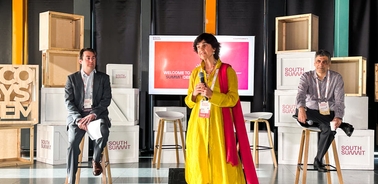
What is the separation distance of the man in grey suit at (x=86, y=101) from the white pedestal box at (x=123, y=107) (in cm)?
148

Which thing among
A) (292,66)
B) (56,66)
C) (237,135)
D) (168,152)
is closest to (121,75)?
(56,66)

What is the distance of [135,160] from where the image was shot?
592 cm

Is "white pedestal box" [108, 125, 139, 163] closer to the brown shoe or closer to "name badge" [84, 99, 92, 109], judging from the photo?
"name badge" [84, 99, 92, 109]

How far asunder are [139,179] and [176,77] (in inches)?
85.3

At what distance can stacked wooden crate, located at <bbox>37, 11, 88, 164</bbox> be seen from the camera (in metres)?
5.64

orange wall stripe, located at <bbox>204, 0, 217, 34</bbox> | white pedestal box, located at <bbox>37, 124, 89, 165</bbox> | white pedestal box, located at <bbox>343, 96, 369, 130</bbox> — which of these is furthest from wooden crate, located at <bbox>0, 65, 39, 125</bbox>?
white pedestal box, located at <bbox>343, 96, 369, 130</bbox>

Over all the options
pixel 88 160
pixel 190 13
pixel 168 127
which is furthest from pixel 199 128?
pixel 190 13

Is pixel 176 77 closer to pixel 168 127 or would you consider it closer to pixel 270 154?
pixel 168 127

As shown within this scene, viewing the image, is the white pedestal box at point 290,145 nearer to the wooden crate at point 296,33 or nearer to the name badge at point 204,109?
the wooden crate at point 296,33

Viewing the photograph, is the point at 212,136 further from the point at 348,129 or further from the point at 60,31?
the point at 60,31

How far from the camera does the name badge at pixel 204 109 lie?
9.60ft

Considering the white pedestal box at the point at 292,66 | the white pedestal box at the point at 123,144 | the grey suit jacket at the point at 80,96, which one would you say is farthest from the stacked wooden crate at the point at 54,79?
the white pedestal box at the point at 292,66

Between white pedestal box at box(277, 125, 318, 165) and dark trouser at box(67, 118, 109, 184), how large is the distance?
103 inches

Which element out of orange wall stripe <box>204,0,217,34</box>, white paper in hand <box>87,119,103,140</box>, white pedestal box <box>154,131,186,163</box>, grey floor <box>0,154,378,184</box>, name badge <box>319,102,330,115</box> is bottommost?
grey floor <box>0,154,378,184</box>
